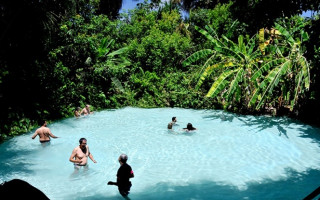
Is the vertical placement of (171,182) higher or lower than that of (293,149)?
lower

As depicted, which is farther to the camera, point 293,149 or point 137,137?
point 137,137

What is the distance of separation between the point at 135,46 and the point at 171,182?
1520 centimetres

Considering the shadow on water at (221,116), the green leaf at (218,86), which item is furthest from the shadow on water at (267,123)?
the green leaf at (218,86)

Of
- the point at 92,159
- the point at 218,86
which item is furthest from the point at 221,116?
the point at 92,159

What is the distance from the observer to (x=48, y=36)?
526 inches

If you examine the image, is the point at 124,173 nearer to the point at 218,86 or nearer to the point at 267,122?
the point at 218,86

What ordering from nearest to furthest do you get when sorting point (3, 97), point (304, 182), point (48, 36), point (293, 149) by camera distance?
point (304, 182), point (293, 149), point (3, 97), point (48, 36)

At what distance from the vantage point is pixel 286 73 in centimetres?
1318

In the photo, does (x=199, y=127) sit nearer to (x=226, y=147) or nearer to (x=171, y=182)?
(x=226, y=147)

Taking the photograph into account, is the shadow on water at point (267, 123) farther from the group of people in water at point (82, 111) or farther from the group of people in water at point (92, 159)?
the group of people in water at point (82, 111)

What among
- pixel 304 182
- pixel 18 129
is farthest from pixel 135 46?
pixel 304 182

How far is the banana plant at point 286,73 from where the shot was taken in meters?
10.9

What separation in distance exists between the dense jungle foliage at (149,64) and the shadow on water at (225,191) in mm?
4229

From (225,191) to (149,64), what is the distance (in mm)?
14897
